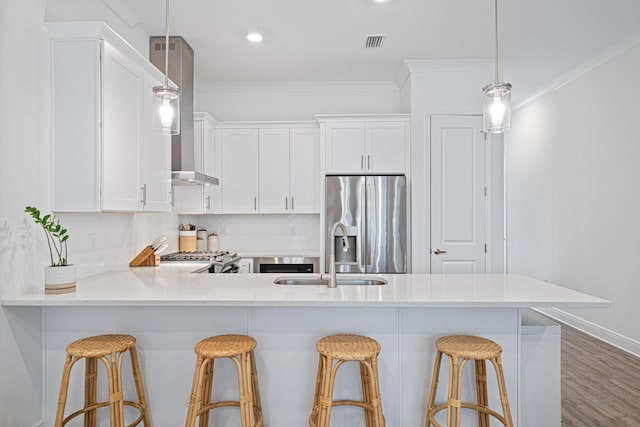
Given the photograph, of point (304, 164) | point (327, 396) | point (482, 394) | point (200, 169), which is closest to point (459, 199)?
point (304, 164)

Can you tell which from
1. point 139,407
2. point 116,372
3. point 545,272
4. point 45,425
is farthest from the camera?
point 545,272

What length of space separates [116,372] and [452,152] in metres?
3.51

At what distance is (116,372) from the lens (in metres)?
1.93

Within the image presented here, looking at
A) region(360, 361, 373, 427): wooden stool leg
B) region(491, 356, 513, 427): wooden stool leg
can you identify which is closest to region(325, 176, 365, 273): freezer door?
region(360, 361, 373, 427): wooden stool leg

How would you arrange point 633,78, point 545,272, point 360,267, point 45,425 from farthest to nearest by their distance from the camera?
point 545,272, point 360,267, point 633,78, point 45,425

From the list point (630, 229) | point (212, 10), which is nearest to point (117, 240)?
point (212, 10)

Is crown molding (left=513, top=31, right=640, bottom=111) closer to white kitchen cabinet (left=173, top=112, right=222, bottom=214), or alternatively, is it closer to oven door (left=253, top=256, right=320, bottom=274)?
oven door (left=253, top=256, right=320, bottom=274)

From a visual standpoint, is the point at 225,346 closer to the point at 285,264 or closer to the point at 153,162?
the point at 153,162

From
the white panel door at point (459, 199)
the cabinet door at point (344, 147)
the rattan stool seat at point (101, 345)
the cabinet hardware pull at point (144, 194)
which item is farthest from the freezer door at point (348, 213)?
the rattan stool seat at point (101, 345)

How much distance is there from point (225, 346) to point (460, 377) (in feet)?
3.61

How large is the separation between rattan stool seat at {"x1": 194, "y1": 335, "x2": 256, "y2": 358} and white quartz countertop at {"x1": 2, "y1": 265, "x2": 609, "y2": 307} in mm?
194

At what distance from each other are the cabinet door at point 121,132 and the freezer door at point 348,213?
6.49 feet

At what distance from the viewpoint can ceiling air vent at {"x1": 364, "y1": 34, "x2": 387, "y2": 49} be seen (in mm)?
3605

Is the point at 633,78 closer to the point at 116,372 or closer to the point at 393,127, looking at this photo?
the point at 393,127
